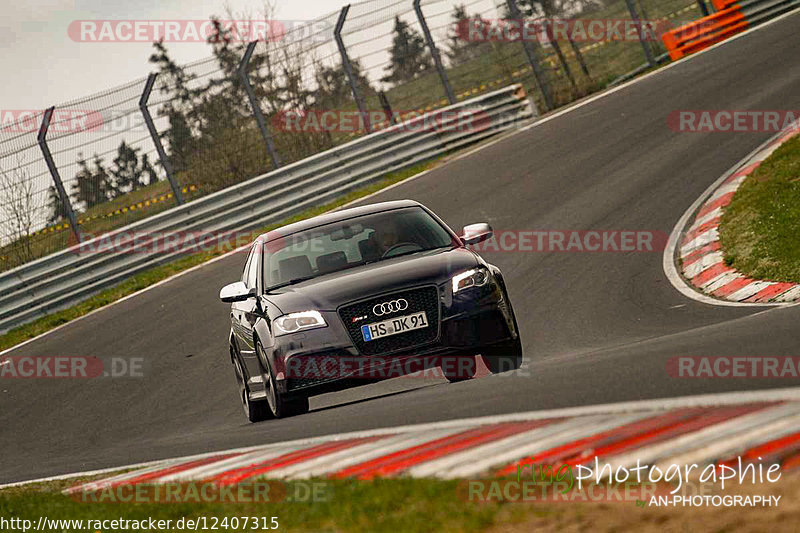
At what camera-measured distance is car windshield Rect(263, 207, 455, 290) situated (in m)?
9.61

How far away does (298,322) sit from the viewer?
8.66 metres

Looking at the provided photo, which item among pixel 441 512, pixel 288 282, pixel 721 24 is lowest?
pixel 441 512

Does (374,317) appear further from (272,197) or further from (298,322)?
(272,197)

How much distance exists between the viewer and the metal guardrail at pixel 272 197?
764 inches

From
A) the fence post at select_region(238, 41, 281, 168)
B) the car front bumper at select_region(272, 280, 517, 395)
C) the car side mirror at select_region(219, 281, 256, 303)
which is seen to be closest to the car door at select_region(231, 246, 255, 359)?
the car side mirror at select_region(219, 281, 256, 303)

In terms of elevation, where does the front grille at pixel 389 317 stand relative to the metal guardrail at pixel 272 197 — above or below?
below

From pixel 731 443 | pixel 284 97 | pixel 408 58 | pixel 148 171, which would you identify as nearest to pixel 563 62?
pixel 408 58

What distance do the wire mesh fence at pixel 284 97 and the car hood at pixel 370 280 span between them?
11829 mm

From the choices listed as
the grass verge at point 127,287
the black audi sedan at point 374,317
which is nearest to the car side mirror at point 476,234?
the black audi sedan at point 374,317

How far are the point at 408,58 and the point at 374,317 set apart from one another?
15.8 m

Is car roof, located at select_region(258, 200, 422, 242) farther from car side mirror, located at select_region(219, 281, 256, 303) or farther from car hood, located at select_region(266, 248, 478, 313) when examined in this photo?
car hood, located at select_region(266, 248, 478, 313)

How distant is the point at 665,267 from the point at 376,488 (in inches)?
342

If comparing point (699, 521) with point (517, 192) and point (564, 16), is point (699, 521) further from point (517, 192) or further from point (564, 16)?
point (564, 16)

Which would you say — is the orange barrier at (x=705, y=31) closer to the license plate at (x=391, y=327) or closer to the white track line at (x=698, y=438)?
the license plate at (x=391, y=327)
